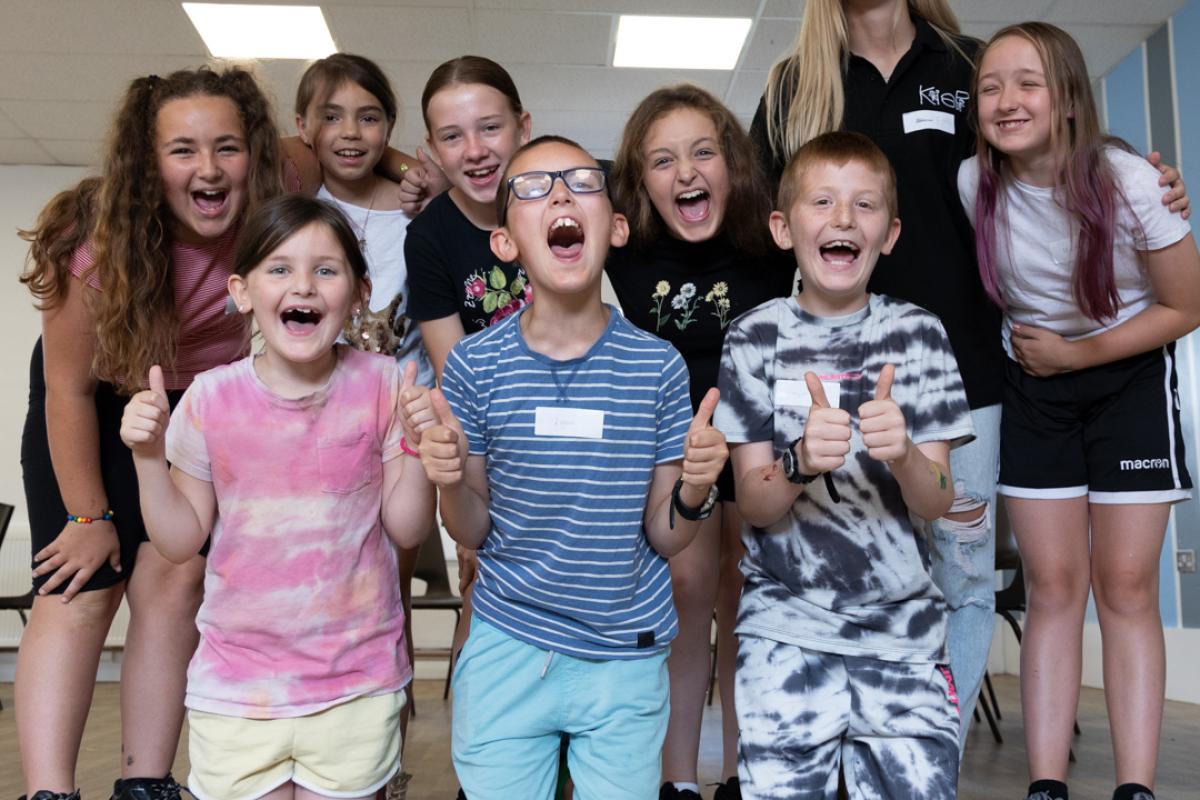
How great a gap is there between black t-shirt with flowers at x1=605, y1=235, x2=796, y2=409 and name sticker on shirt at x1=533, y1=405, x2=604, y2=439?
1.55 ft

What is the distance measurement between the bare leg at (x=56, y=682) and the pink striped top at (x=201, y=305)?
0.49 metres

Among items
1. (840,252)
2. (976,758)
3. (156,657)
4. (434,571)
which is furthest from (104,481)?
(434,571)

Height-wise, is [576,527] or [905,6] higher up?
[905,6]

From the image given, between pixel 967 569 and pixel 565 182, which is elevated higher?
pixel 565 182

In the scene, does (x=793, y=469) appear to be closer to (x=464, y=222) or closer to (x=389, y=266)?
(x=464, y=222)

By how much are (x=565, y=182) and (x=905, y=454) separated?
0.73 m

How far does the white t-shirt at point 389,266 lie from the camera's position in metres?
2.45

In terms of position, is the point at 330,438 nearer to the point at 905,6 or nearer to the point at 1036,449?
the point at 1036,449

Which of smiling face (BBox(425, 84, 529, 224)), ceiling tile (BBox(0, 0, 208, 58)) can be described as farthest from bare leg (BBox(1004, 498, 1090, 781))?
ceiling tile (BBox(0, 0, 208, 58))

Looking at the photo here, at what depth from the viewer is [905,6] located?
7.53 feet

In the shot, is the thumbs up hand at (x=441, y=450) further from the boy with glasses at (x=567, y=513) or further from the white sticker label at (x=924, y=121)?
the white sticker label at (x=924, y=121)

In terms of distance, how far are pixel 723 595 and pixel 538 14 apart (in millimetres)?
3836

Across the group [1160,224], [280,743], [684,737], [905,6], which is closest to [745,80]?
[905,6]

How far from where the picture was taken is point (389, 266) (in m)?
2.50
